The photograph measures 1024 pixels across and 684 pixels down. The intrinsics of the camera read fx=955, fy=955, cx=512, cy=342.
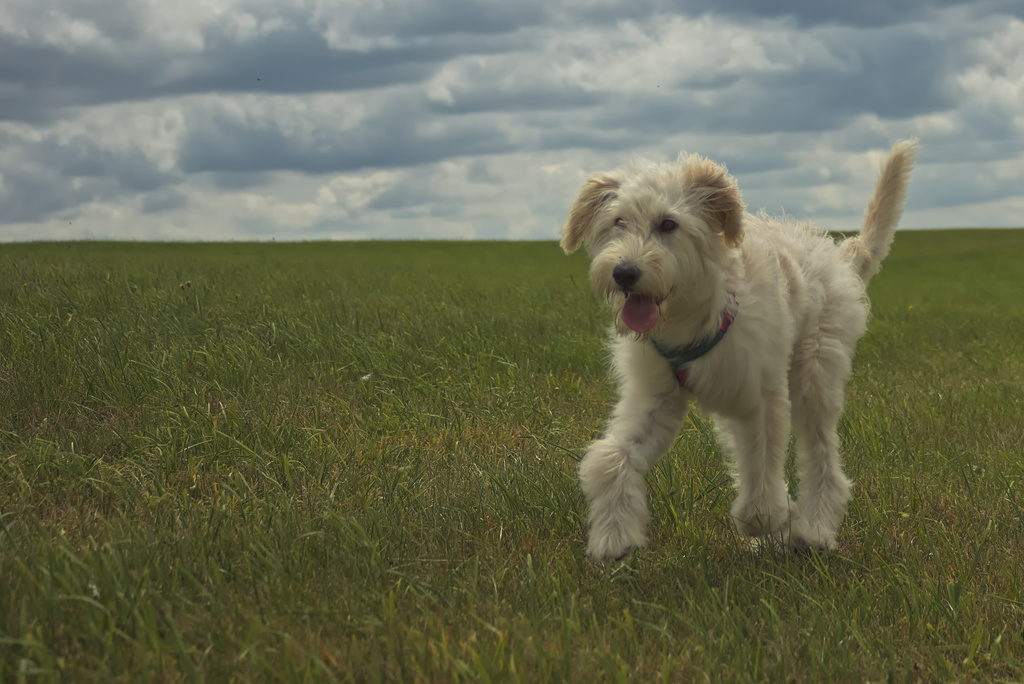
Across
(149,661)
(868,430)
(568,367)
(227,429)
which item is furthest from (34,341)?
(868,430)

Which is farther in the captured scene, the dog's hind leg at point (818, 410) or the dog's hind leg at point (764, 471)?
the dog's hind leg at point (818, 410)

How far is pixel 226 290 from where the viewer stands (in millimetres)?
11250

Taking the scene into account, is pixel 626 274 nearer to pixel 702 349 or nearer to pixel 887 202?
pixel 702 349

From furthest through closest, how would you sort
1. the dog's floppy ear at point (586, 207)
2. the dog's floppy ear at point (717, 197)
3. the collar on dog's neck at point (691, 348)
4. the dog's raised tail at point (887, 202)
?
the dog's raised tail at point (887, 202)
the dog's floppy ear at point (586, 207)
the dog's floppy ear at point (717, 197)
the collar on dog's neck at point (691, 348)

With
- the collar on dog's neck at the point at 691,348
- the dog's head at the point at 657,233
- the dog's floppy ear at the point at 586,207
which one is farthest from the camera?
the dog's floppy ear at the point at 586,207

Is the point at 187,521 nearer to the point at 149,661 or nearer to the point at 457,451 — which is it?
the point at 149,661

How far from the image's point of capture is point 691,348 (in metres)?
4.34

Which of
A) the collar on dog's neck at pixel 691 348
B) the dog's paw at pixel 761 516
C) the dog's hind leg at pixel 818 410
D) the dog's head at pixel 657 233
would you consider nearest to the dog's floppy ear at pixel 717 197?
the dog's head at pixel 657 233

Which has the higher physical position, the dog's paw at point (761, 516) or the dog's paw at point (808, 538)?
the dog's paw at point (761, 516)

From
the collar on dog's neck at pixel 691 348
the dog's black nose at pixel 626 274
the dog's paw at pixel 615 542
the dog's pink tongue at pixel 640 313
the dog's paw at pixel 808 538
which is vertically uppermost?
the dog's black nose at pixel 626 274

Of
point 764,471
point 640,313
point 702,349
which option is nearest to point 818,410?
point 764,471

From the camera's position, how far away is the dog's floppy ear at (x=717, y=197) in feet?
14.6

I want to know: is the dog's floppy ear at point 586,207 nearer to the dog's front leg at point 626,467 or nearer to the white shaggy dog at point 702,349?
the white shaggy dog at point 702,349

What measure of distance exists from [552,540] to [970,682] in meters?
1.73
